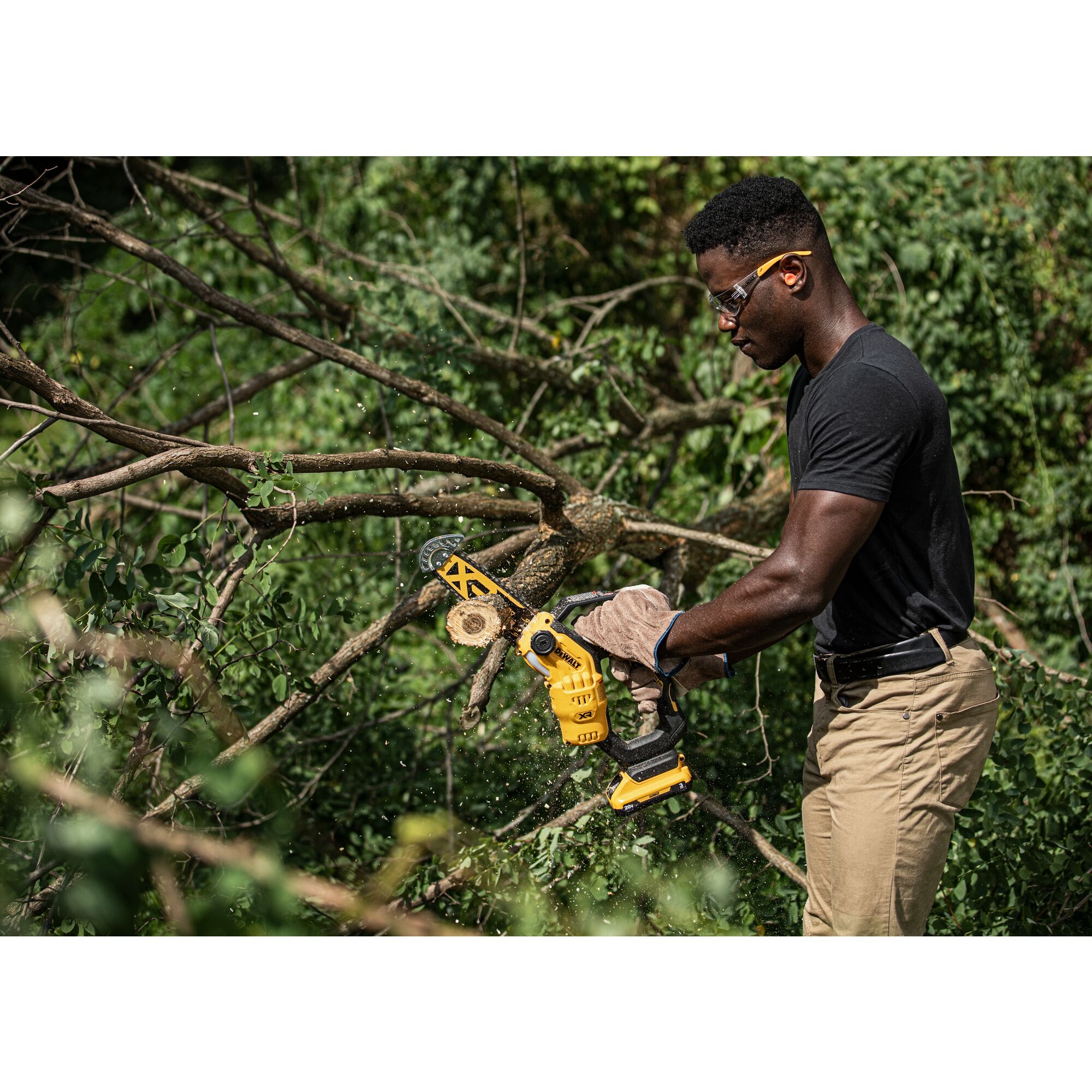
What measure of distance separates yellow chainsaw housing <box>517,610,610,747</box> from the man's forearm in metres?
0.18

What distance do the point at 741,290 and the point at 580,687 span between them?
2.93 ft

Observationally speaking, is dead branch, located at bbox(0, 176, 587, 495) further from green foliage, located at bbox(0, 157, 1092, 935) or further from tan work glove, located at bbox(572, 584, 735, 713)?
tan work glove, located at bbox(572, 584, 735, 713)

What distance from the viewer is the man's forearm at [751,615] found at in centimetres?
168

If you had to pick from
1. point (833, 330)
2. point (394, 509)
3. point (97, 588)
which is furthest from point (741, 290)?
point (97, 588)

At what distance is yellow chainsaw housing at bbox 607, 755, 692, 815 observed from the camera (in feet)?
6.76

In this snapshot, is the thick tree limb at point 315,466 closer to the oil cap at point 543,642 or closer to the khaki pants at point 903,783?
the oil cap at point 543,642

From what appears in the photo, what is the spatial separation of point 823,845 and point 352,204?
17.6ft

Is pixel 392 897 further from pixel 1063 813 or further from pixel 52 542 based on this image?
pixel 1063 813

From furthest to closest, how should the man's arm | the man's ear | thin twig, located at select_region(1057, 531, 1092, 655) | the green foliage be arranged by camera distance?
1. thin twig, located at select_region(1057, 531, 1092, 655)
2. the green foliage
3. the man's ear
4. the man's arm

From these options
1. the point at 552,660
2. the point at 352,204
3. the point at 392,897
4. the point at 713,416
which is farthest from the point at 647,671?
the point at 352,204

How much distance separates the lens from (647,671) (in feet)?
6.63

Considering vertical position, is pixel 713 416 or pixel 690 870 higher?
pixel 713 416

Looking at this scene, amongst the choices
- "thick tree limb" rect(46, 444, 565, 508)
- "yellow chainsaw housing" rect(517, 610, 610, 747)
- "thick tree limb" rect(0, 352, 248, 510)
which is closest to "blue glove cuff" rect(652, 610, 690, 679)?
"yellow chainsaw housing" rect(517, 610, 610, 747)

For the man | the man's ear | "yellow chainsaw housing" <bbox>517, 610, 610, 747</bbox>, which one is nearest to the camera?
the man
